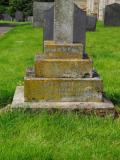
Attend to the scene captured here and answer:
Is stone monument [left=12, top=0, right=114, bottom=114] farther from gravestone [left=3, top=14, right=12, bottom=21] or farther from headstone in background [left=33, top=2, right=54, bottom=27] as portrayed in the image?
gravestone [left=3, top=14, right=12, bottom=21]

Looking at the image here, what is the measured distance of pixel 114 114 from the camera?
20.2ft

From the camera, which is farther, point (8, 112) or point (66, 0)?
point (66, 0)

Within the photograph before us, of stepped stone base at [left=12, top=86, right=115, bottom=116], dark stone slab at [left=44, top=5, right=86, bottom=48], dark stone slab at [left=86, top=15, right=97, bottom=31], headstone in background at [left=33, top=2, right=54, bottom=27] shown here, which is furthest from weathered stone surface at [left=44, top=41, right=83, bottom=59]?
headstone in background at [left=33, top=2, right=54, bottom=27]

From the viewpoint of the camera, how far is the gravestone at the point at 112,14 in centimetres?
2825

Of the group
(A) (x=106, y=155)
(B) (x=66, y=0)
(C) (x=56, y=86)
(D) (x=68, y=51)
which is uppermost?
(B) (x=66, y=0)

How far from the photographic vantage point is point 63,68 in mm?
6406

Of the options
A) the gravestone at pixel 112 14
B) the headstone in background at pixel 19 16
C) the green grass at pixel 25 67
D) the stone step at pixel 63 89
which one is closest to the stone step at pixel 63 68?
the stone step at pixel 63 89

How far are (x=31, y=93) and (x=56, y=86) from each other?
0.35 metres

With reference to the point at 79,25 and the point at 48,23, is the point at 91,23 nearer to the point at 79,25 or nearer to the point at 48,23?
the point at 79,25

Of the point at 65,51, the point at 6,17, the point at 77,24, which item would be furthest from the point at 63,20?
the point at 6,17

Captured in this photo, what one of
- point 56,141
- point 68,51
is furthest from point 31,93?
point 56,141

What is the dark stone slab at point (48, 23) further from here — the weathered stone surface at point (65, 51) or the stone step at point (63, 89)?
the stone step at point (63, 89)

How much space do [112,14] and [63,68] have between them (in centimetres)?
2242

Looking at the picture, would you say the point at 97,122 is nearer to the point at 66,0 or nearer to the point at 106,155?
the point at 106,155
